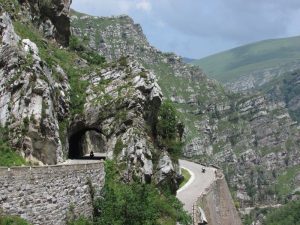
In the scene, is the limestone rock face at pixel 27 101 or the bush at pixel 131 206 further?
the limestone rock face at pixel 27 101

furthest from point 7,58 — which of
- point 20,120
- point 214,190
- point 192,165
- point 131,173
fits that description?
point 192,165

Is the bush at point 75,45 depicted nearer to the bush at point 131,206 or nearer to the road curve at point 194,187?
the road curve at point 194,187

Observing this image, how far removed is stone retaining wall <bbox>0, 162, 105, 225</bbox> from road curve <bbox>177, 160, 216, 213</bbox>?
21682mm

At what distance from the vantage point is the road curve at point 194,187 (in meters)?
57.4

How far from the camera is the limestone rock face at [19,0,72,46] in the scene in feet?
205

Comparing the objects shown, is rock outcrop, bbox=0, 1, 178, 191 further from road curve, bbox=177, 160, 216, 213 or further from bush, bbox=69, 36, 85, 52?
bush, bbox=69, 36, 85, 52

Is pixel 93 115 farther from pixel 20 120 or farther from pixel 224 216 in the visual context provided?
pixel 224 216

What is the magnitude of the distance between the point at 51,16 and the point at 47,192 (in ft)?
149

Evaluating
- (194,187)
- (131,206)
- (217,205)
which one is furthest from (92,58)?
(131,206)

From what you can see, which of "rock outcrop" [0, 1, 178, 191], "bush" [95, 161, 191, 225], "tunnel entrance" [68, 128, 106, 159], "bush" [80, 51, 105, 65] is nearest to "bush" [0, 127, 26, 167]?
"rock outcrop" [0, 1, 178, 191]

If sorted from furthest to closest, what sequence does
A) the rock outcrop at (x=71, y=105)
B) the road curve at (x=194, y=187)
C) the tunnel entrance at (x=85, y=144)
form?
1. the tunnel entrance at (x=85, y=144)
2. the road curve at (x=194, y=187)
3. the rock outcrop at (x=71, y=105)

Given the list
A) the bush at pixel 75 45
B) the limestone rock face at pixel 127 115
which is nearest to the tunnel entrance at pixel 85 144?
the limestone rock face at pixel 127 115

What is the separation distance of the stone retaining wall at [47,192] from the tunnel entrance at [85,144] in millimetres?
24780

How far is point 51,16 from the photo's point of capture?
6862 cm
